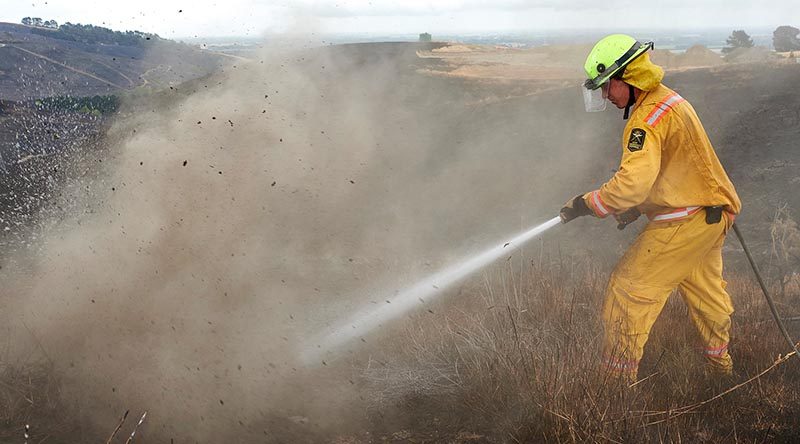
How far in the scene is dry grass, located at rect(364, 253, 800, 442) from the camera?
2.69 metres

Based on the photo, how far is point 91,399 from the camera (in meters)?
3.55

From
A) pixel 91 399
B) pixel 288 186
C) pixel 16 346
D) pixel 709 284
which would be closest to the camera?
pixel 709 284

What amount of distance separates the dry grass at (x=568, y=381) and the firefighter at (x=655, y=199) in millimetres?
259

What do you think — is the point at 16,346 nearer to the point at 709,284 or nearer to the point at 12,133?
the point at 709,284

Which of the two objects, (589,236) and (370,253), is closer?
(370,253)

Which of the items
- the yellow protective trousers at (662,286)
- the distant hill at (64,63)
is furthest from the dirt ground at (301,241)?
the distant hill at (64,63)

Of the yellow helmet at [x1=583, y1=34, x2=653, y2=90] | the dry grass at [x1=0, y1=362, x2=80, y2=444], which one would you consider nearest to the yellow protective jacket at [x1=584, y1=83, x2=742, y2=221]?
the yellow helmet at [x1=583, y1=34, x2=653, y2=90]

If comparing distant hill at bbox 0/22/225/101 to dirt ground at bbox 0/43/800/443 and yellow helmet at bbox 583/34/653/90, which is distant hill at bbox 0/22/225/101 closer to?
dirt ground at bbox 0/43/800/443

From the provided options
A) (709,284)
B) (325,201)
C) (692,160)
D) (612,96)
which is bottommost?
(325,201)

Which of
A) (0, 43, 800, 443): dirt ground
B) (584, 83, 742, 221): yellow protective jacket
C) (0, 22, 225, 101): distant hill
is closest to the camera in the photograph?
(584, 83, 742, 221): yellow protective jacket

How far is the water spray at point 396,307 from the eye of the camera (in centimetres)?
407

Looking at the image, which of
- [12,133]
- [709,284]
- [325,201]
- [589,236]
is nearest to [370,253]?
[325,201]

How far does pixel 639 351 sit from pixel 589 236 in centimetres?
434

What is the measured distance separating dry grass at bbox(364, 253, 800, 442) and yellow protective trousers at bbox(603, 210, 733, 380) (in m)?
0.14
